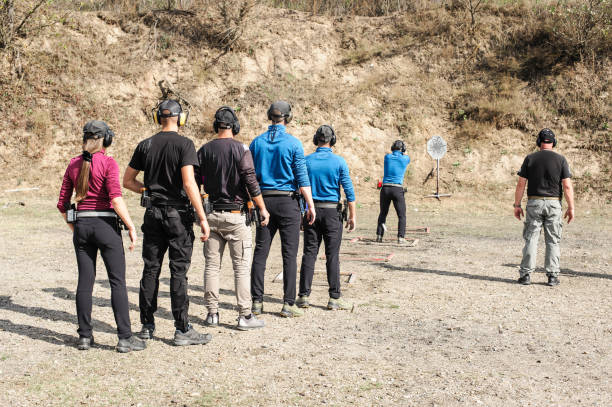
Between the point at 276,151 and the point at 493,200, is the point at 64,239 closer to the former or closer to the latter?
the point at 276,151

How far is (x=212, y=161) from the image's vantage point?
516 centimetres

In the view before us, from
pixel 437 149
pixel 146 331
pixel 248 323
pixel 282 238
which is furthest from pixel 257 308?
pixel 437 149

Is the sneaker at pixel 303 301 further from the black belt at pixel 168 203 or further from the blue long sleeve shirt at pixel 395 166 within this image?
the blue long sleeve shirt at pixel 395 166

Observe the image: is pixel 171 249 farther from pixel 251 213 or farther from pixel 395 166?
pixel 395 166

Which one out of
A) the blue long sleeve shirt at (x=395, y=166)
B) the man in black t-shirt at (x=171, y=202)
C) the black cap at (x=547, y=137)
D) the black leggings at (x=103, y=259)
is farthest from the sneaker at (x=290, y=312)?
the blue long sleeve shirt at (x=395, y=166)

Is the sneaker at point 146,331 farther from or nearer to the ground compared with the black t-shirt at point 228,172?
nearer to the ground

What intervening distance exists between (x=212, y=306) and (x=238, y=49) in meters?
22.3

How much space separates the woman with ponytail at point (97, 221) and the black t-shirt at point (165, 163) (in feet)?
0.89

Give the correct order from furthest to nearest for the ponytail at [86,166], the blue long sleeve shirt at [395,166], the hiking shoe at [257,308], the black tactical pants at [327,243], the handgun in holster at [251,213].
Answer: the blue long sleeve shirt at [395,166], the black tactical pants at [327,243], the hiking shoe at [257,308], the handgun in holster at [251,213], the ponytail at [86,166]

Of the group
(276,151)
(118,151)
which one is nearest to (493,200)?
(118,151)

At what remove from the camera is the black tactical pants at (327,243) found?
6043 mm

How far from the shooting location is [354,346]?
4.85 metres

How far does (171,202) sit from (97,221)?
2.04 ft

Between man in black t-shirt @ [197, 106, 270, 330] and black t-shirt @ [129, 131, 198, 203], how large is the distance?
0.53 m
